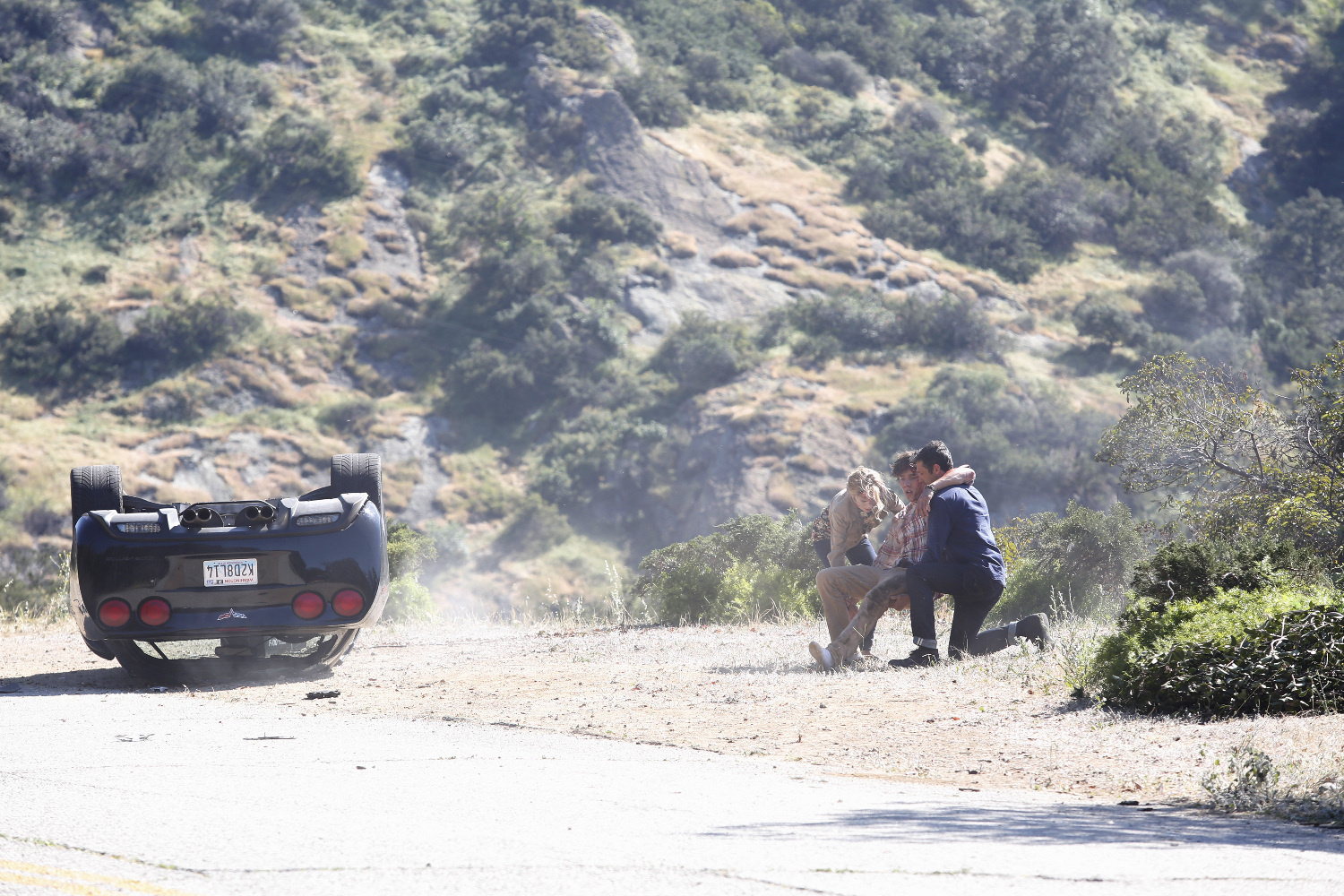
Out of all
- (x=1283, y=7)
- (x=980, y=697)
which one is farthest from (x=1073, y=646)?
(x=1283, y=7)

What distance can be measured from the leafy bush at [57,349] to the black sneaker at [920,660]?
3414 centimetres

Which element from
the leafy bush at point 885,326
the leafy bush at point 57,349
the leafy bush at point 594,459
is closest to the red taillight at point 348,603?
the leafy bush at point 594,459

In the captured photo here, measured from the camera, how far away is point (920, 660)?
8.00 meters

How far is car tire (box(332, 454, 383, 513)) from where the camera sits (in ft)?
29.1

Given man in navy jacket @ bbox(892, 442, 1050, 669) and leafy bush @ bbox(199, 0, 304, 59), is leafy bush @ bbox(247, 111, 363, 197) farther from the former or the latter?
man in navy jacket @ bbox(892, 442, 1050, 669)

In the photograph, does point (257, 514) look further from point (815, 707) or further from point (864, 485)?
point (864, 485)

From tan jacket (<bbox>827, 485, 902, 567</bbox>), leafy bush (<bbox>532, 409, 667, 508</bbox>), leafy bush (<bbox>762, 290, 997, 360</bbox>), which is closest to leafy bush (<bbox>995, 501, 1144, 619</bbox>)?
tan jacket (<bbox>827, 485, 902, 567</bbox>)

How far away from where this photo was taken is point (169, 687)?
28.3 ft

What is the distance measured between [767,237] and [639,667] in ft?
125

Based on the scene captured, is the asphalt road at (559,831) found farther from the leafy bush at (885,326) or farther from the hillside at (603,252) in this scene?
the leafy bush at (885,326)

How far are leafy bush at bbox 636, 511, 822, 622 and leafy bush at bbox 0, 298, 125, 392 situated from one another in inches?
1050

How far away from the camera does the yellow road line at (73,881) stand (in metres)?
3.37

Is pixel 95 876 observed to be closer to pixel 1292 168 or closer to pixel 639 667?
pixel 639 667

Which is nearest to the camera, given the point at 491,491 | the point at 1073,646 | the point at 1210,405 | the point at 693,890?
the point at 693,890
